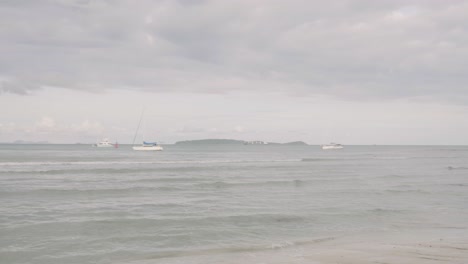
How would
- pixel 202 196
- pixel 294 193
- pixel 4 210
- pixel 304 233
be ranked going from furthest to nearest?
pixel 294 193 < pixel 202 196 < pixel 4 210 < pixel 304 233

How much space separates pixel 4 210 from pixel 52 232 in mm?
5894

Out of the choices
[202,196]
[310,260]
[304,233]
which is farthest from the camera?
[202,196]

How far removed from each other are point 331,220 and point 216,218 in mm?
4878

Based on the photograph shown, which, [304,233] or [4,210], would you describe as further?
[4,210]

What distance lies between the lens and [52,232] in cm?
1437

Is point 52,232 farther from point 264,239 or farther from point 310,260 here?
point 310,260

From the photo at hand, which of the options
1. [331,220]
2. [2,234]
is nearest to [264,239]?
[331,220]

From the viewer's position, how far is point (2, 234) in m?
14.0

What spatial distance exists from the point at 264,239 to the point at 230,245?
1382mm

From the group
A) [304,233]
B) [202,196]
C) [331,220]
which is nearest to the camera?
[304,233]

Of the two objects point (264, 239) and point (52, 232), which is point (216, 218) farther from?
point (52, 232)

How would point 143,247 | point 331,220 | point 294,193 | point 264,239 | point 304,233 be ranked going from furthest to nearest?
1. point 294,193
2. point 331,220
3. point 304,233
4. point 264,239
5. point 143,247

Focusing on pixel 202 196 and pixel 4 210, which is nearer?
pixel 4 210

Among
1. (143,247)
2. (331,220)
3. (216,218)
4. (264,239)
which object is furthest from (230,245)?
(331,220)
